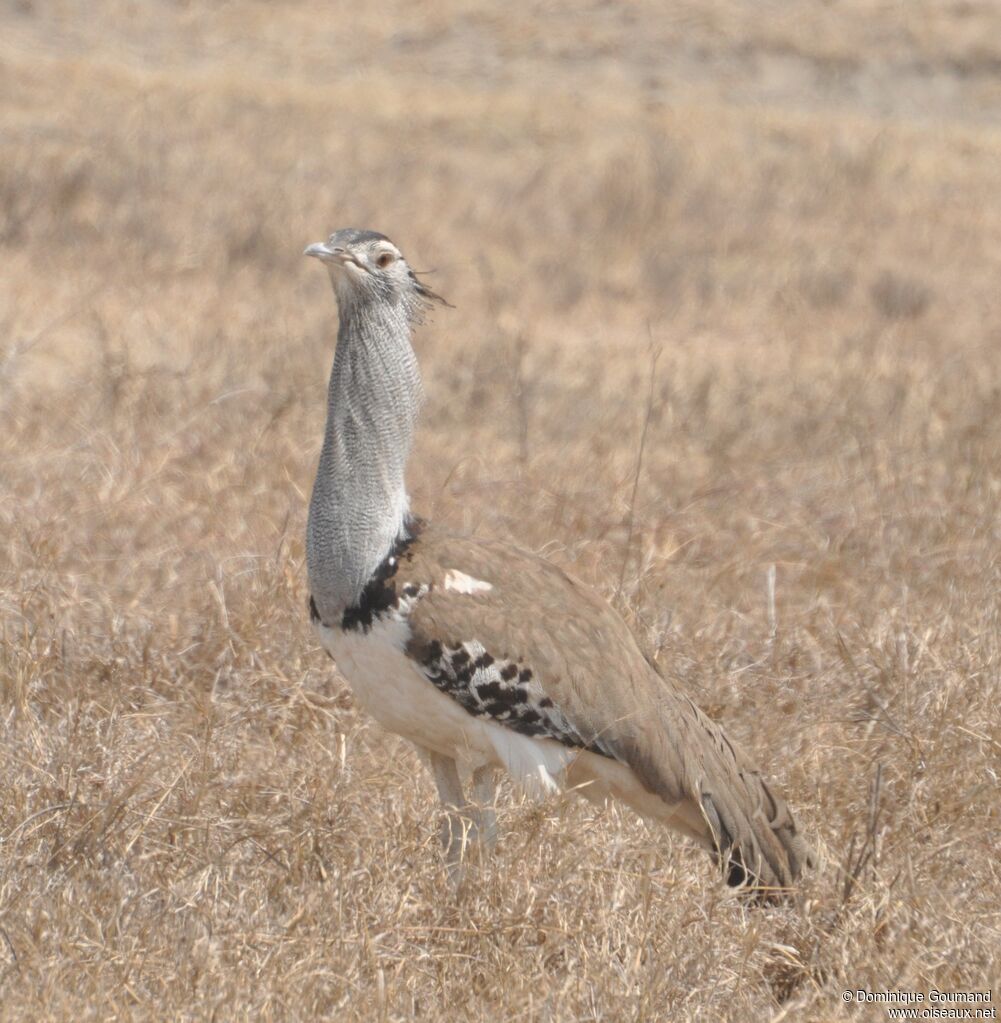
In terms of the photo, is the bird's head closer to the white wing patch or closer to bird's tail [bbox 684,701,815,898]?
the white wing patch

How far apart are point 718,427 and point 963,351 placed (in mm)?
2435

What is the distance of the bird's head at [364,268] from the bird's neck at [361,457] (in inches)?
0.8

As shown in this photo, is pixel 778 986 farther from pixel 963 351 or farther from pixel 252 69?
pixel 252 69

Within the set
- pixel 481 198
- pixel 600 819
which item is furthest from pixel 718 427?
pixel 481 198

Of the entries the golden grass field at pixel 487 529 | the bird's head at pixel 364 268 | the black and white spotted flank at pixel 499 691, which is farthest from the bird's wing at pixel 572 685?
the bird's head at pixel 364 268

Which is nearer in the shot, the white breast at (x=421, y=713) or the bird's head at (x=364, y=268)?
the white breast at (x=421, y=713)

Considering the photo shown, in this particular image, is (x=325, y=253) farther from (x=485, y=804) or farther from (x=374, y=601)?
(x=485, y=804)

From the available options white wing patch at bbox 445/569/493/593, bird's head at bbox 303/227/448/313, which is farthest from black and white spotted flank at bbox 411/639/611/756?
bird's head at bbox 303/227/448/313

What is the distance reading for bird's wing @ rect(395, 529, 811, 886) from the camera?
9.60 feet

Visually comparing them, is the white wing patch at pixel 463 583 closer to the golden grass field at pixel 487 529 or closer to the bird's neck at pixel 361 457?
the bird's neck at pixel 361 457

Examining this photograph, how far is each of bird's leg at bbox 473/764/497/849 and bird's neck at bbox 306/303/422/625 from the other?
41 cm

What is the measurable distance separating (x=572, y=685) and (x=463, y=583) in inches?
10.6

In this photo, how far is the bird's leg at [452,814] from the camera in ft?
9.49

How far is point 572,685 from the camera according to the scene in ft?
9.87
